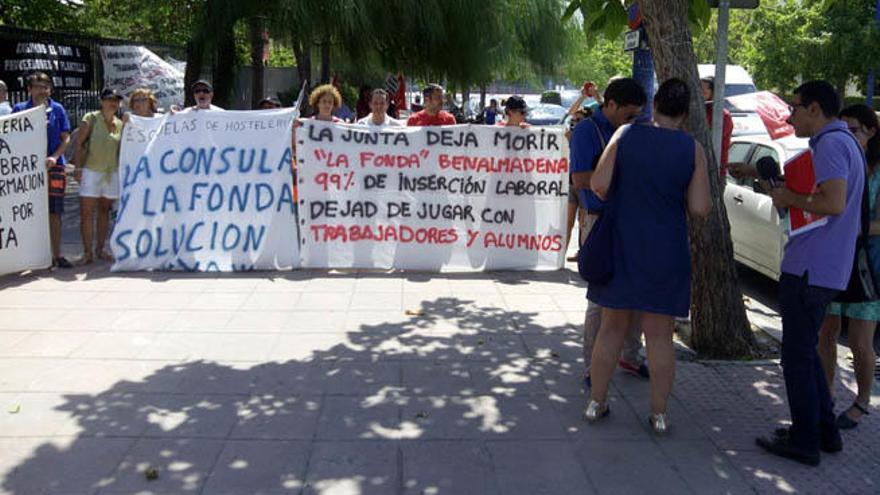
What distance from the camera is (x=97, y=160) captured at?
8562 mm

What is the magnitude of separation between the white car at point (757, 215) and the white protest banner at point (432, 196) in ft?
5.86

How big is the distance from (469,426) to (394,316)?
7.48 ft

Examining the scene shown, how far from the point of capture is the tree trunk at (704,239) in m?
5.75

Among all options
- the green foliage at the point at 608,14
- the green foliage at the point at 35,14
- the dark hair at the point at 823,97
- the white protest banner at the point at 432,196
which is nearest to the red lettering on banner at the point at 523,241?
the white protest banner at the point at 432,196

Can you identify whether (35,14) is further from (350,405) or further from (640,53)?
(350,405)

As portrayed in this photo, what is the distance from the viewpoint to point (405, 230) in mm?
8531

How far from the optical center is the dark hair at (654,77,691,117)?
14.4ft

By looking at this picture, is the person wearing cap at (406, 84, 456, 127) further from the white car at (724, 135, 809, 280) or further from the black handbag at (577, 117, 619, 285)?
the black handbag at (577, 117, 619, 285)

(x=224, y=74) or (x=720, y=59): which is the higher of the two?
(x=224, y=74)

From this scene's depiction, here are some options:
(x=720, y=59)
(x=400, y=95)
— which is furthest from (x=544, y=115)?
(x=720, y=59)

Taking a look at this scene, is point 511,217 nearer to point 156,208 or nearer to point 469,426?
point 156,208

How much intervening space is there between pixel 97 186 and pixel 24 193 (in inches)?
29.9

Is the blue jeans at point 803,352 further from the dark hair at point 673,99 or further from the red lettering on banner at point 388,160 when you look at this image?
the red lettering on banner at point 388,160

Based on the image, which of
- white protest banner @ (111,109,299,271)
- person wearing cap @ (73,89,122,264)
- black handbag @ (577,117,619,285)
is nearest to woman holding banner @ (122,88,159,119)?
person wearing cap @ (73,89,122,264)
